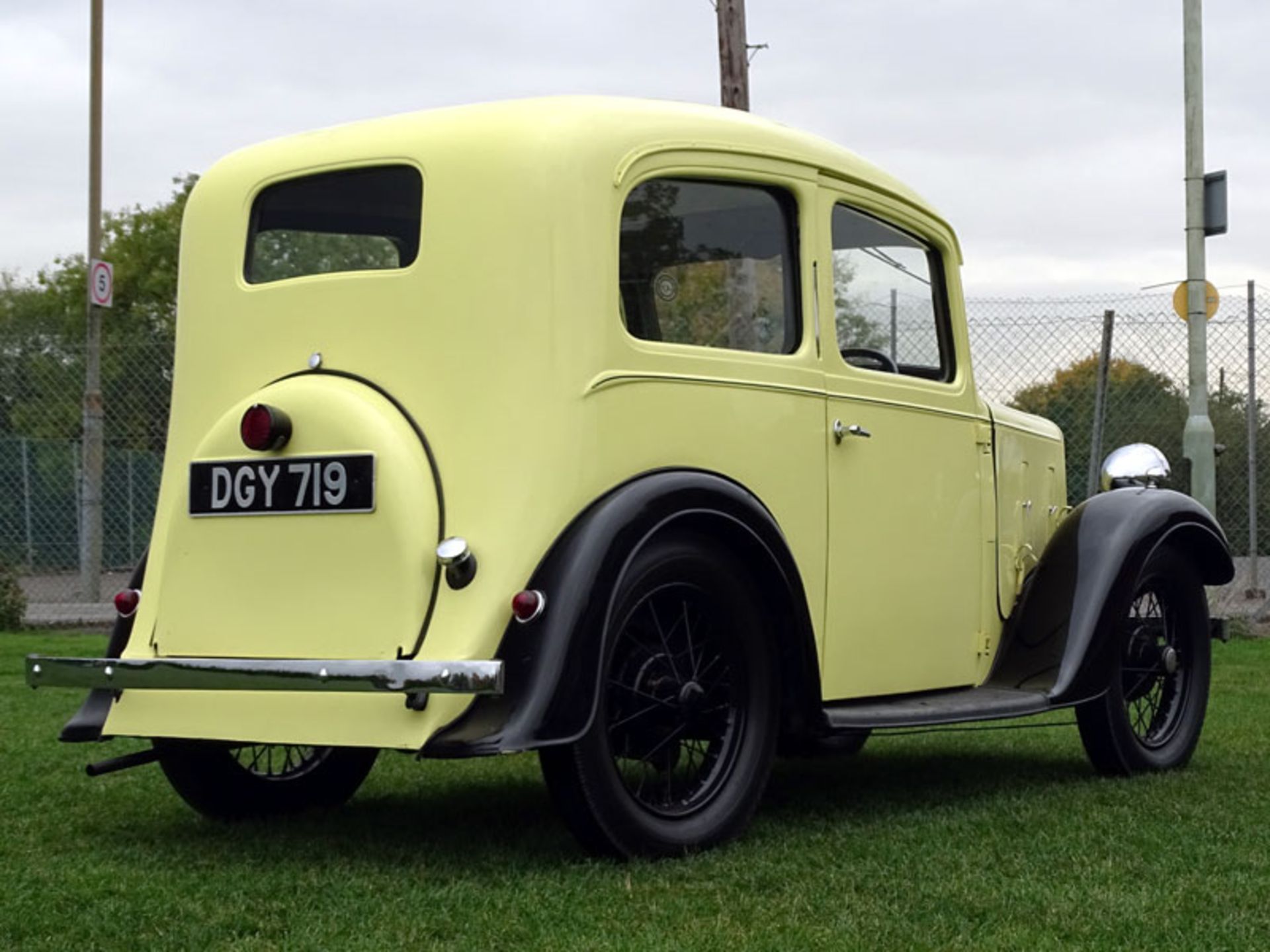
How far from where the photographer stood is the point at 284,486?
476 cm

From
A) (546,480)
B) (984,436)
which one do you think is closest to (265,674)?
(546,480)

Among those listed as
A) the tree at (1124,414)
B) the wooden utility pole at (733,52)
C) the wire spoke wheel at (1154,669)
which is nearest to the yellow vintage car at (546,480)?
the wire spoke wheel at (1154,669)

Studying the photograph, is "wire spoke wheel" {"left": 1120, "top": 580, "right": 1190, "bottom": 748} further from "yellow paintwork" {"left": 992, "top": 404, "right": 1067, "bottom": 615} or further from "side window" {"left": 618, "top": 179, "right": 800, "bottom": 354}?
"side window" {"left": 618, "top": 179, "right": 800, "bottom": 354}

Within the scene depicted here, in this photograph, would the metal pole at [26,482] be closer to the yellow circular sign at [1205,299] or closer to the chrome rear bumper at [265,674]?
the yellow circular sign at [1205,299]

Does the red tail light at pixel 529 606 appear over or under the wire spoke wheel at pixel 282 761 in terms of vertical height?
over

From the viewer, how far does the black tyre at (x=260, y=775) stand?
17.5 ft

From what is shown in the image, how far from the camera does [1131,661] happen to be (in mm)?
6590

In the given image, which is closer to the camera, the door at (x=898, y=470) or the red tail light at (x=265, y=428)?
the red tail light at (x=265, y=428)

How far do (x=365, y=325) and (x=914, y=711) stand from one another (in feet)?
6.73

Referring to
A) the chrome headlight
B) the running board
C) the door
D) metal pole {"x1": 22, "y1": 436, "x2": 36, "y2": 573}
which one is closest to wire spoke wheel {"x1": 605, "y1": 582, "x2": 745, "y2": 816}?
the running board

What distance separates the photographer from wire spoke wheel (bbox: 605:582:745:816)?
473 cm

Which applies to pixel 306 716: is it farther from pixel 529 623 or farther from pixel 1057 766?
pixel 1057 766

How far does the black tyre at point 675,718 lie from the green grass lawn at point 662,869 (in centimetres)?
12

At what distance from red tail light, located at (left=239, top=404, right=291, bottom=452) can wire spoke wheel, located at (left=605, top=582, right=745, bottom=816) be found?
1.08 meters
